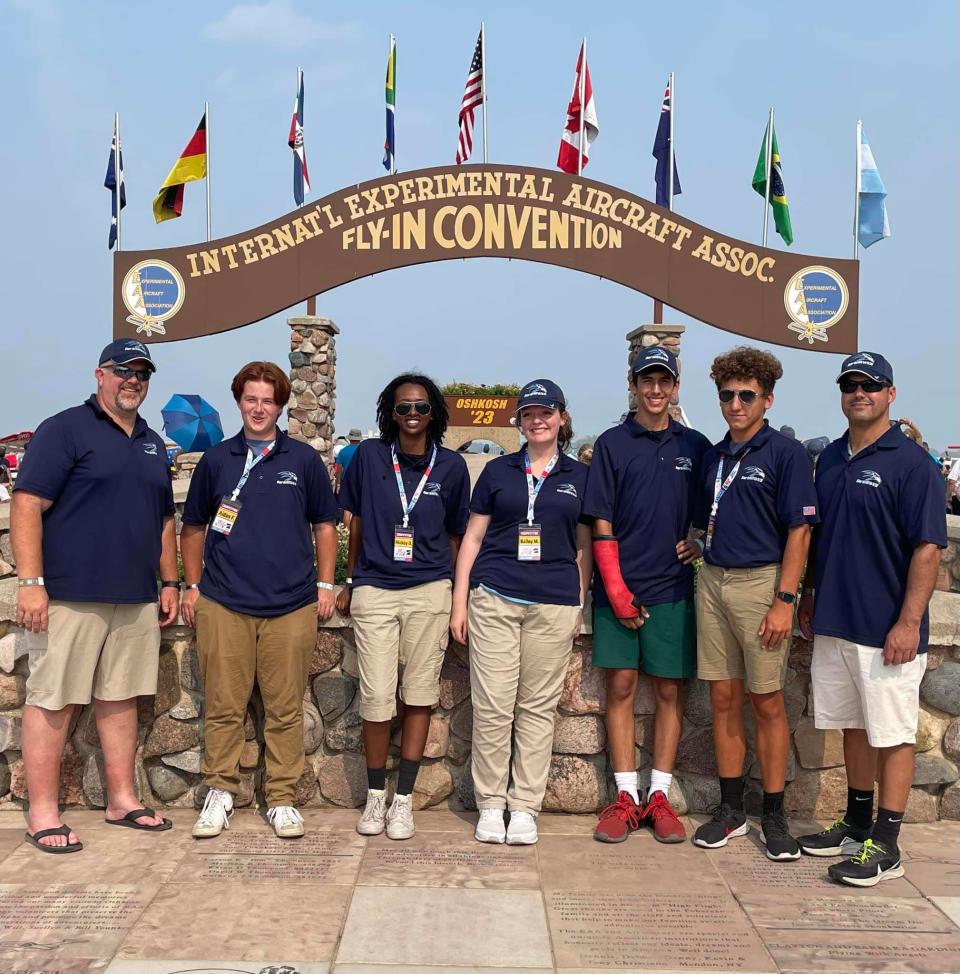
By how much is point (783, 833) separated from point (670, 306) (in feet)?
27.2

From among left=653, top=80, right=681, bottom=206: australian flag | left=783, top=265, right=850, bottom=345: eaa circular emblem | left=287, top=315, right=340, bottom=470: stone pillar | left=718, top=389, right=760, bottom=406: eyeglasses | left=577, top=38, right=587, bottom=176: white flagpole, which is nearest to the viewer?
left=718, top=389, right=760, bottom=406: eyeglasses

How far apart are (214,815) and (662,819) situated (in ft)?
6.38

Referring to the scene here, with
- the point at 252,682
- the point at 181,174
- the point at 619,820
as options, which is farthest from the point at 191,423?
the point at 619,820

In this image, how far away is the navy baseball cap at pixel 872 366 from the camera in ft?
11.3

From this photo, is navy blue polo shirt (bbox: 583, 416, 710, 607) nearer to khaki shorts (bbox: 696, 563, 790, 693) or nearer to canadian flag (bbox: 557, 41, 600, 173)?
khaki shorts (bbox: 696, 563, 790, 693)

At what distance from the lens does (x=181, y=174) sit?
12.1m

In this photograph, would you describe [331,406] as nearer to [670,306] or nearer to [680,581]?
[670,306]

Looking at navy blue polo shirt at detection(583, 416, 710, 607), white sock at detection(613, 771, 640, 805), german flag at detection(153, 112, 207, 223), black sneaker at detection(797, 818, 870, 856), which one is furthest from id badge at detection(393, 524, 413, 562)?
german flag at detection(153, 112, 207, 223)

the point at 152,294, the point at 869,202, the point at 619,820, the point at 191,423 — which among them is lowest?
the point at 619,820

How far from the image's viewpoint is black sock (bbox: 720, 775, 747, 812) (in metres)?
3.81

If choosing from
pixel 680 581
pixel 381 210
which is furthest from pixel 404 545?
pixel 381 210

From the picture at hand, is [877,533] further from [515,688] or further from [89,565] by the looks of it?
[89,565]

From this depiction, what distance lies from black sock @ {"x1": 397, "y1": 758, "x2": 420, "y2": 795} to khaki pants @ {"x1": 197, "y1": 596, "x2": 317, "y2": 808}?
0.45 meters

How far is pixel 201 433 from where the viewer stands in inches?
524
